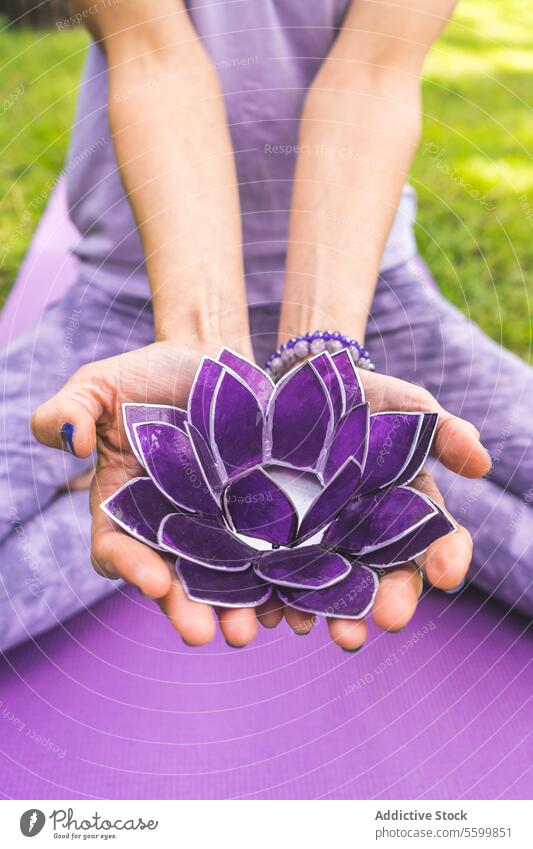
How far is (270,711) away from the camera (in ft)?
1.69

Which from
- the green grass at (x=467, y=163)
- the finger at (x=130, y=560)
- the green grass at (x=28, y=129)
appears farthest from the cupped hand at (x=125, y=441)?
the green grass at (x=28, y=129)

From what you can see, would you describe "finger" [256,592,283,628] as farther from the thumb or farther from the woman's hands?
the thumb

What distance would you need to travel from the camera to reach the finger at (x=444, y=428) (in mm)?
413

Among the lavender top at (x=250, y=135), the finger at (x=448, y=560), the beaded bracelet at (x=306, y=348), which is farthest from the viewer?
the lavender top at (x=250, y=135)

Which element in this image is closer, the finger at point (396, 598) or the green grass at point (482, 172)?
the finger at point (396, 598)

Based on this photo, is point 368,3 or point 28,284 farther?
point 28,284

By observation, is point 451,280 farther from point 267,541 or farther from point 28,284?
point 267,541

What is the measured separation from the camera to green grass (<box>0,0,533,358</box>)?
39.6 inches

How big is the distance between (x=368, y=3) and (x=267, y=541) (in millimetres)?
440

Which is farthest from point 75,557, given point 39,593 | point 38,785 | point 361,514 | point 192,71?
point 192,71

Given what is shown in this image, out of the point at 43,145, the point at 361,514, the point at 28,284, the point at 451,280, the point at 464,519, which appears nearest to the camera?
the point at 361,514

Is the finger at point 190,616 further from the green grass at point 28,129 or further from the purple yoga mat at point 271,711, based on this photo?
the green grass at point 28,129

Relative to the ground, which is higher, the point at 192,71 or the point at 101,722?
the point at 192,71

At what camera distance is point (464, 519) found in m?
0.61
